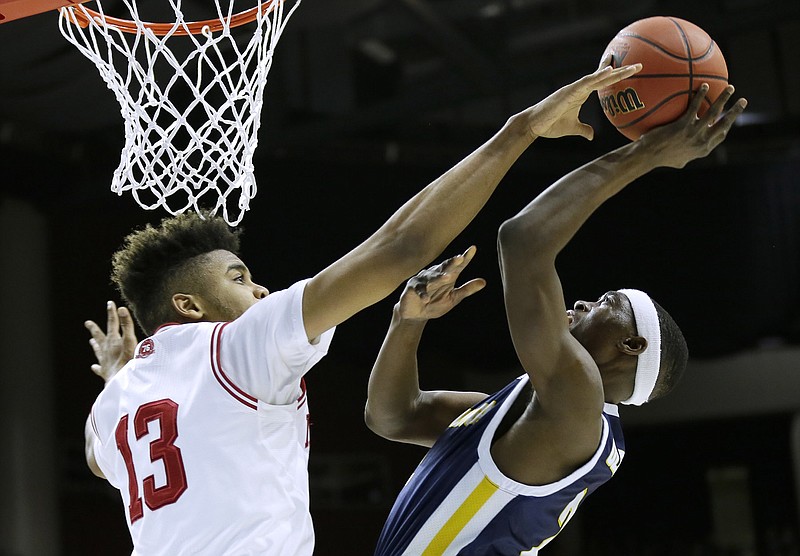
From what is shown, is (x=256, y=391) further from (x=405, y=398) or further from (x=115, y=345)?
(x=115, y=345)

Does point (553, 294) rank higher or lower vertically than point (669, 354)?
higher

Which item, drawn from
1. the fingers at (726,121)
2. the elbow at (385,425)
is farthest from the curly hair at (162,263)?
the fingers at (726,121)

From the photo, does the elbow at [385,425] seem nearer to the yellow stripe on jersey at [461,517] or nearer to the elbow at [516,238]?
the yellow stripe on jersey at [461,517]

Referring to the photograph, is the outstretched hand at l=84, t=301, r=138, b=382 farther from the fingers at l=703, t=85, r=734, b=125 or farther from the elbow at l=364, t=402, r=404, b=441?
the fingers at l=703, t=85, r=734, b=125

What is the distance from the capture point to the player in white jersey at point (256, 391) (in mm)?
1956

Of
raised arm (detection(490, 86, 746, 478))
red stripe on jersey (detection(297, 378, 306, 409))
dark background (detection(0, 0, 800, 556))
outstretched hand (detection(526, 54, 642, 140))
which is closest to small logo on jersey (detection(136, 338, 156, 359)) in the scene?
red stripe on jersey (detection(297, 378, 306, 409))

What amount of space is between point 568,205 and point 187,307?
92 cm

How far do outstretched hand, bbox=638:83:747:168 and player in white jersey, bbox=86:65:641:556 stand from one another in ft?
0.53

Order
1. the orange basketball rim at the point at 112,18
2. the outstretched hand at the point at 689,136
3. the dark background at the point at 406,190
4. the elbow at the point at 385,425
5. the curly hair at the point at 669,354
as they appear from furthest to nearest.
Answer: the dark background at the point at 406,190 → the elbow at the point at 385,425 → the orange basketball rim at the point at 112,18 → the curly hair at the point at 669,354 → the outstretched hand at the point at 689,136

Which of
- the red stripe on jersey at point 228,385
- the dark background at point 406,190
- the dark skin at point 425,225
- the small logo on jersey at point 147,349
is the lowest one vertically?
the dark background at point 406,190

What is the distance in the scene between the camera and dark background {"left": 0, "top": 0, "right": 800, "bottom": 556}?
7340mm

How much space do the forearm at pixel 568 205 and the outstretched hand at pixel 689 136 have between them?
0.03 meters

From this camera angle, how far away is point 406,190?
25.2 ft

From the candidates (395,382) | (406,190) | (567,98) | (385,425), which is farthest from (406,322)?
(406,190)
